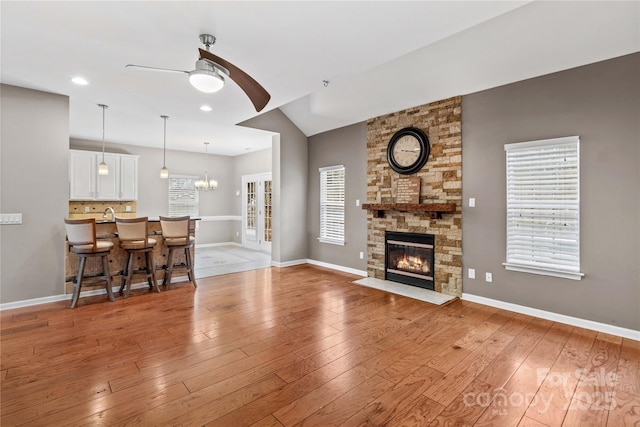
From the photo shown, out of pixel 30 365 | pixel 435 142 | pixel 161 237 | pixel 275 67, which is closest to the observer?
pixel 30 365

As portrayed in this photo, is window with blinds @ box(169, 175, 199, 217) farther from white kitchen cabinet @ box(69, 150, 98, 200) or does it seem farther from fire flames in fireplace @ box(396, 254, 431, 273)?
fire flames in fireplace @ box(396, 254, 431, 273)

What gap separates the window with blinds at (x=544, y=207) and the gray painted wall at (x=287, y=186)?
13.1ft

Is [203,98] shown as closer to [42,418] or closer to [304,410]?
[42,418]

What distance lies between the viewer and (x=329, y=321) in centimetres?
347

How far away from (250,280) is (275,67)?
11.4 feet

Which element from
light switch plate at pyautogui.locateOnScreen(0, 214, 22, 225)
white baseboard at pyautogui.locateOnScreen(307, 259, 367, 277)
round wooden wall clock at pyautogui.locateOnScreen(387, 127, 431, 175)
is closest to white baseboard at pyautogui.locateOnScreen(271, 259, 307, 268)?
white baseboard at pyautogui.locateOnScreen(307, 259, 367, 277)

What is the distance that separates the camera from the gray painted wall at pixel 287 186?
20.7 feet

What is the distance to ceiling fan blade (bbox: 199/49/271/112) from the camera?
88.3 inches

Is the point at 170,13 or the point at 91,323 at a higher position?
the point at 170,13

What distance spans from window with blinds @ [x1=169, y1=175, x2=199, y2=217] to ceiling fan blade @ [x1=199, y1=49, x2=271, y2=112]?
660 centimetres

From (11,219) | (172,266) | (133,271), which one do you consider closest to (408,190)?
(172,266)

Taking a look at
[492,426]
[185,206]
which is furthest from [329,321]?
[185,206]

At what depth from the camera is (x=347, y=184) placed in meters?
5.91

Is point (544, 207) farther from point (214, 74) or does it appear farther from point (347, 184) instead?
point (214, 74)
